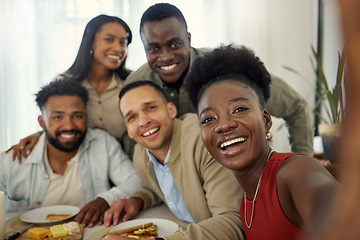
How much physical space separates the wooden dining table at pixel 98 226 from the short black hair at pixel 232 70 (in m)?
0.47

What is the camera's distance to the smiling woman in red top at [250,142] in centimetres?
62

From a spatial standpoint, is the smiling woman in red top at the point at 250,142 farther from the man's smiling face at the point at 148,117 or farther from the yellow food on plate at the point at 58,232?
the yellow food on plate at the point at 58,232

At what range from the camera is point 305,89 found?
2.90 meters

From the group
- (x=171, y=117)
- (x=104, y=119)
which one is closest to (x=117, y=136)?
(x=104, y=119)

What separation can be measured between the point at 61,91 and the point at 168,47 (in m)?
0.51

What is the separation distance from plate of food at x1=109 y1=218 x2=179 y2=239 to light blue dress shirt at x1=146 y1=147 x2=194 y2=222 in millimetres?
110

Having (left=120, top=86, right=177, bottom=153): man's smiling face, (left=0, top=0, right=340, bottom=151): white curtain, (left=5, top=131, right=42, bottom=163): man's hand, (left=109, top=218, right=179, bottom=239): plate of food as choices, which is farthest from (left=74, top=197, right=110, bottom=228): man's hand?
(left=0, top=0, right=340, bottom=151): white curtain

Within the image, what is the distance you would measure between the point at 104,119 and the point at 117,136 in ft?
0.34

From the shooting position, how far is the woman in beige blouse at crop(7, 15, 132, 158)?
5.54 feet

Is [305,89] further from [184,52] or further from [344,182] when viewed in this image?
[344,182]

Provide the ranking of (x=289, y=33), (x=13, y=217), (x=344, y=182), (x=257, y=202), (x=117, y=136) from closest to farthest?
(x=344, y=182) < (x=257, y=202) < (x=13, y=217) < (x=117, y=136) < (x=289, y=33)

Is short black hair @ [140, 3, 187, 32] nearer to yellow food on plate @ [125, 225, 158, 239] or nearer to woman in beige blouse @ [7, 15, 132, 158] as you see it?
woman in beige blouse @ [7, 15, 132, 158]

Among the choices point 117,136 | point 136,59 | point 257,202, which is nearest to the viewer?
point 257,202

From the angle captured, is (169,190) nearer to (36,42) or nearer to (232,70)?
(232,70)
